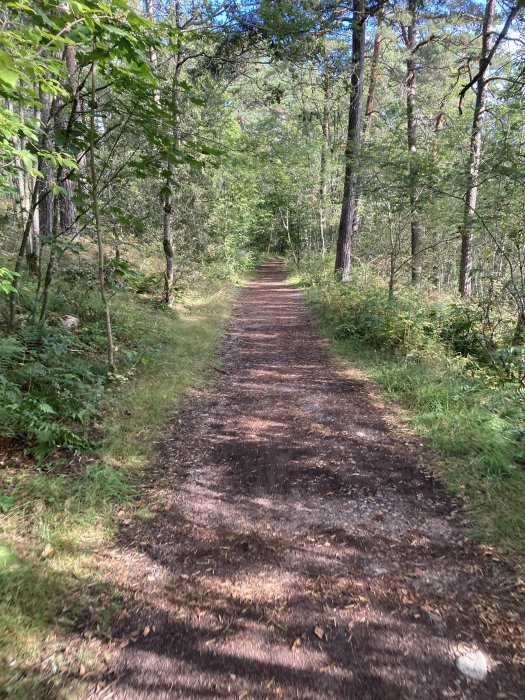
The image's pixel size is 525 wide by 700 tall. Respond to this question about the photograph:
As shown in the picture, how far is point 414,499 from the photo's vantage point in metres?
3.58

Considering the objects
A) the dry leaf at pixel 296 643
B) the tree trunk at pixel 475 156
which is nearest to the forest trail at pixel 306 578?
the dry leaf at pixel 296 643

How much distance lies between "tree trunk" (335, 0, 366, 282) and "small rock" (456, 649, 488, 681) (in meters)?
9.39

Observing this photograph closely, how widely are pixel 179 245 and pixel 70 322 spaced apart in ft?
24.3

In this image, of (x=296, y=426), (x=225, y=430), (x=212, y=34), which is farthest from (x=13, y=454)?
(x=212, y=34)

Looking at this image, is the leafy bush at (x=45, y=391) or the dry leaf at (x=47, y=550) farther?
the leafy bush at (x=45, y=391)

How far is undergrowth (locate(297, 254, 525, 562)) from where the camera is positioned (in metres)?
3.49

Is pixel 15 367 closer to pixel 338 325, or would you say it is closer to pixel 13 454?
pixel 13 454

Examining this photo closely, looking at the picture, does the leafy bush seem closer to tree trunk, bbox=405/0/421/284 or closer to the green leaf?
the green leaf

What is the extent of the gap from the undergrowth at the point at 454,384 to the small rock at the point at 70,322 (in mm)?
4947

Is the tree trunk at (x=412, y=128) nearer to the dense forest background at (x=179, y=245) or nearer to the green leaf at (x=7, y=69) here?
the dense forest background at (x=179, y=245)

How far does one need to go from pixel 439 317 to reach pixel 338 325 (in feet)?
7.62

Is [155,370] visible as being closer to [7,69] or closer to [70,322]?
[70,322]

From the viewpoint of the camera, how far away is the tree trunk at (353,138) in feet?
31.1

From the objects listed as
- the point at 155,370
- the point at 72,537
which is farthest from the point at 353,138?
the point at 72,537
